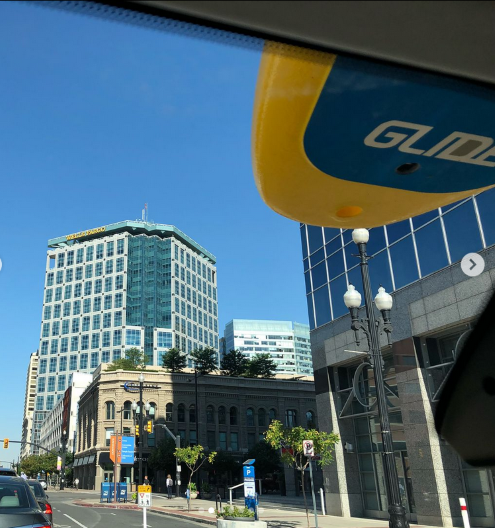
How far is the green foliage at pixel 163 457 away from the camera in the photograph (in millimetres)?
50812

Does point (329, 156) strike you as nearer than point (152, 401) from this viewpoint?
Yes

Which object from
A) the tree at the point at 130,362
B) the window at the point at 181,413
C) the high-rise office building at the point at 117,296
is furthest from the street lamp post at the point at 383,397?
the high-rise office building at the point at 117,296

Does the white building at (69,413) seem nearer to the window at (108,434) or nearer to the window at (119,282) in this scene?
the window at (119,282)

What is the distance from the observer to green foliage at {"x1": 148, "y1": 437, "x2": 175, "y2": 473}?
50.8 meters

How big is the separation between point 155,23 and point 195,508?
3043 cm

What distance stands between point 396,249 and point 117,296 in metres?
106

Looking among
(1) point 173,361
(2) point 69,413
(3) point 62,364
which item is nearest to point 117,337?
(3) point 62,364

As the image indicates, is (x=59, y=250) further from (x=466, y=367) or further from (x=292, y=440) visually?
(x=466, y=367)

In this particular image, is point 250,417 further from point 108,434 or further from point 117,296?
point 117,296

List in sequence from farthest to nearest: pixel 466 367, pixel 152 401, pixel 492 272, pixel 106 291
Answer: pixel 106 291 → pixel 152 401 → pixel 492 272 → pixel 466 367

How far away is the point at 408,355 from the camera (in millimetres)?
17422

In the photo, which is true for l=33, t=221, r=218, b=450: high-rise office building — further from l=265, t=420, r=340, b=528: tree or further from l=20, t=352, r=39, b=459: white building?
l=265, t=420, r=340, b=528: tree

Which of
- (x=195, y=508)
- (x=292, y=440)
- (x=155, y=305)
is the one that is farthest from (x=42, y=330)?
(x=292, y=440)

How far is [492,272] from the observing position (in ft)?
46.3
